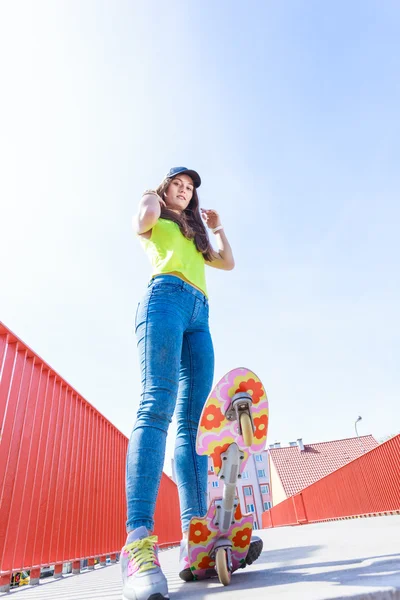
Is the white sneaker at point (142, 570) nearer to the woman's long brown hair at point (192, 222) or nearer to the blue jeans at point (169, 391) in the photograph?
the blue jeans at point (169, 391)

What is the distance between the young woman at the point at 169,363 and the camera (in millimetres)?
1267

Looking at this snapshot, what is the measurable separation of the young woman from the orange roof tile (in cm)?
2741

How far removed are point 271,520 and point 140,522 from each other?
32.1 metres

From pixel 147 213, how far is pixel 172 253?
22 centimetres

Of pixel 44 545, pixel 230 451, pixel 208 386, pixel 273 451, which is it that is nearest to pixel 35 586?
pixel 44 545

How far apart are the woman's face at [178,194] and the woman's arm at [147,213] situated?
348mm

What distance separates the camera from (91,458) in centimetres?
371

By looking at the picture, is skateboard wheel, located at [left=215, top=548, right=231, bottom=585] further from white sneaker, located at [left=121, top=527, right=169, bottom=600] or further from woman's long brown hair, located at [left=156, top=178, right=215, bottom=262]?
woman's long brown hair, located at [left=156, top=178, right=215, bottom=262]

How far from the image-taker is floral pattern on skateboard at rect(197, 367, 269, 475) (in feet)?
4.21

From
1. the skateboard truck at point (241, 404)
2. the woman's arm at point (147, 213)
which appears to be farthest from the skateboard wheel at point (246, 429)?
the woman's arm at point (147, 213)

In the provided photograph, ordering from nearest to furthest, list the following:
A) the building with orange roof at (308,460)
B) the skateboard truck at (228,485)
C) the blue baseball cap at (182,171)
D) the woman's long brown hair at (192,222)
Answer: the skateboard truck at (228,485), the woman's long brown hair at (192,222), the blue baseball cap at (182,171), the building with orange roof at (308,460)

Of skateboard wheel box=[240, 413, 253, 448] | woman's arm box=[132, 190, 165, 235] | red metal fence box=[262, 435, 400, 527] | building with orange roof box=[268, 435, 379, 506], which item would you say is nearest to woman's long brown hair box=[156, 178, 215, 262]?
woman's arm box=[132, 190, 165, 235]

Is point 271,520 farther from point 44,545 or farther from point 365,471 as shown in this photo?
point 44,545

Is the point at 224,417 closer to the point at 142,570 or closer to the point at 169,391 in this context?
the point at 169,391
